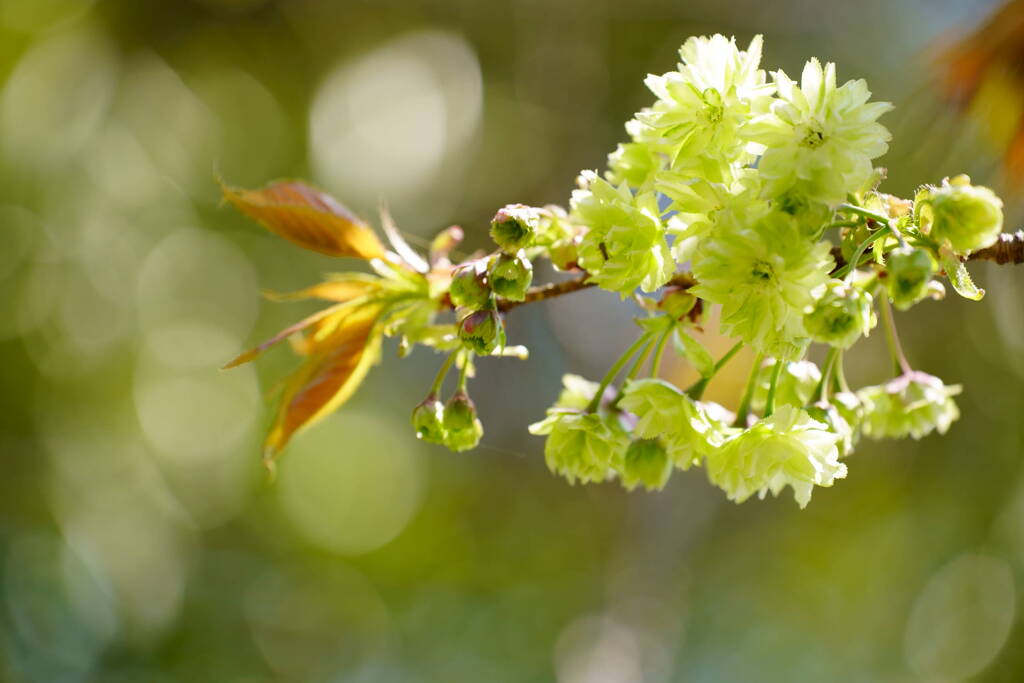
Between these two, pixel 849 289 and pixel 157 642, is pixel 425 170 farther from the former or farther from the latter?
pixel 849 289

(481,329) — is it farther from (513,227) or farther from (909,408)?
(909,408)

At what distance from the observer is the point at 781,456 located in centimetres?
67

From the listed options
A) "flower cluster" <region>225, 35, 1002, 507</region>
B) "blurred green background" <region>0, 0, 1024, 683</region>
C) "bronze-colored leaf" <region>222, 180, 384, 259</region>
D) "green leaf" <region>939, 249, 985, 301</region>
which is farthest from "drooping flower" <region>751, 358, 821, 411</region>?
"blurred green background" <region>0, 0, 1024, 683</region>

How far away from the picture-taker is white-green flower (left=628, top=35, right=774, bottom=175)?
0.64m

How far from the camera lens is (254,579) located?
18.6 feet

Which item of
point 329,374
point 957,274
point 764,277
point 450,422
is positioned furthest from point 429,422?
point 957,274

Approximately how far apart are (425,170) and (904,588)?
12.6 ft

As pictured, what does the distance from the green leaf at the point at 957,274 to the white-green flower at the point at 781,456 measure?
0.16 m

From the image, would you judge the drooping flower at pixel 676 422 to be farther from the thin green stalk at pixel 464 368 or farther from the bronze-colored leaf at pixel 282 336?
the bronze-colored leaf at pixel 282 336

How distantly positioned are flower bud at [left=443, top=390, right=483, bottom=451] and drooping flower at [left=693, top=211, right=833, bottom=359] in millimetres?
260

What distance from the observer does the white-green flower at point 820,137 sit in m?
0.59

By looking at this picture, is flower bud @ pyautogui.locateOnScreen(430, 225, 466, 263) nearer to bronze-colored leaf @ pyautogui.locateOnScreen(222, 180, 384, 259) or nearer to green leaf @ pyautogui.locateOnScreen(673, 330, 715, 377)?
bronze-colored leaf @ pyautogui.locateOnScreen(222, 180, 384, 259)

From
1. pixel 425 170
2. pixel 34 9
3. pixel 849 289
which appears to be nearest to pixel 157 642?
pixel 425 170

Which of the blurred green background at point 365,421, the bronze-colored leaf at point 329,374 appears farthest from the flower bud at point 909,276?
the blurred green background at point 365,421
